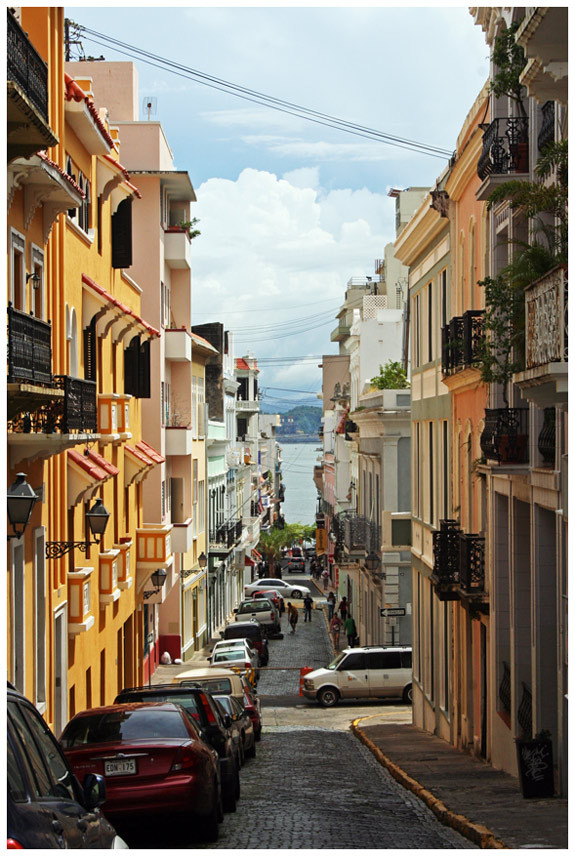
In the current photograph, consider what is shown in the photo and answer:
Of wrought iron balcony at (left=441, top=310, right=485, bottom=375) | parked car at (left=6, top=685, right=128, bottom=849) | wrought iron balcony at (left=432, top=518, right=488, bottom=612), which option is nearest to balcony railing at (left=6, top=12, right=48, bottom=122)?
parked car at (left=6, top=685, right=128, bottom=849)

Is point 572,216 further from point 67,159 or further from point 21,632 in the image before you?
point 67,159

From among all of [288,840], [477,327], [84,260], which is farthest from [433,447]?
[288,840]

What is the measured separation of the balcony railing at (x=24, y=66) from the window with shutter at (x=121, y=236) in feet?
42.7

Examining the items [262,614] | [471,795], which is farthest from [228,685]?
[262,614]

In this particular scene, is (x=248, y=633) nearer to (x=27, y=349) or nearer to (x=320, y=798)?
(x=320, y=798)

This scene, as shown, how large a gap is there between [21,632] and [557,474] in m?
6.47

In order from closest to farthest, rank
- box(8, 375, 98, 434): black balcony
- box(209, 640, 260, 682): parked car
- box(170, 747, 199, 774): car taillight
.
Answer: box(170, 747, 199, 774): car taillight → box(8, 375, 98, 434): black balcony → box(209, 640, 260, 682): parked car

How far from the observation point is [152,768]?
11.0m

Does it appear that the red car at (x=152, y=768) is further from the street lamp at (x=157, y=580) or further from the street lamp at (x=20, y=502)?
the street lamp at (x=157, y=580)

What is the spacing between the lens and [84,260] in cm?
2130

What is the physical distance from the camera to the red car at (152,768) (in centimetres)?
1088

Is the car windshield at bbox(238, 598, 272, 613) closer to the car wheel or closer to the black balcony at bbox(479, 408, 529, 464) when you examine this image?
the car wheel

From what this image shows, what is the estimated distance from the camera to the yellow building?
12.9 metres

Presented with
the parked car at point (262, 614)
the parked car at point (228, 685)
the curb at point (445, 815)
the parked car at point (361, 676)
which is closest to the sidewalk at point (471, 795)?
the curb at point (445, 815)
